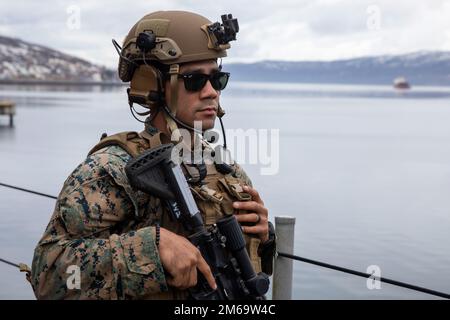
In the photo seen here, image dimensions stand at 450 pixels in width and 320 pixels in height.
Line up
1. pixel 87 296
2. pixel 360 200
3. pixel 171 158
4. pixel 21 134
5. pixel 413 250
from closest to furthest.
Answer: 1. pixel 87 296
2. pixel 171 158
3. pixel 413 250
4. pixel 360 200
5. pixel 21 134

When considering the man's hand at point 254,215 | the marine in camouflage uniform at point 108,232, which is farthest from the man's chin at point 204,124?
the man's hand at point 254,215

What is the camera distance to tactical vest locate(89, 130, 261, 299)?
300 centimetres

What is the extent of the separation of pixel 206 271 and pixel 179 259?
5.8 inches

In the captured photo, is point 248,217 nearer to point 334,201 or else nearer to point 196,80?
point 196,80

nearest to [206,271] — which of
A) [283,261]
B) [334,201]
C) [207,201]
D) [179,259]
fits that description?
[179,259]

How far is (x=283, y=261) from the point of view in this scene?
4.80 metres

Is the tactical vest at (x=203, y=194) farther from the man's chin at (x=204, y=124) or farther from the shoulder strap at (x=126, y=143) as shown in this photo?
the man's chin at (x=204, y=124)

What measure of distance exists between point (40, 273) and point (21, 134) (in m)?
69.5

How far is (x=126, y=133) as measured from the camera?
10.2ft

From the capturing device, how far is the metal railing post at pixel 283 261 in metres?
4.74

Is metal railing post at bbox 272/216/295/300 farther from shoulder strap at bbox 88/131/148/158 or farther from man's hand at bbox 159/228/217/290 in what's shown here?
man's hand at bbox 159/228/217/290

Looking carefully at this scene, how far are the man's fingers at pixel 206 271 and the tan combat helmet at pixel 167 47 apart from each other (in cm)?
67
